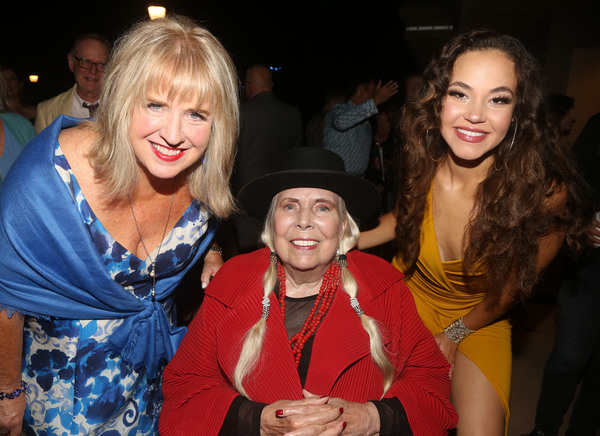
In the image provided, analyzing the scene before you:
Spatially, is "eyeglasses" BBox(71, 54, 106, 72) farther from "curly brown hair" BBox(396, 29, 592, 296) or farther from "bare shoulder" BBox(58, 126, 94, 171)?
"curly brown hair" BBox(396, 29, 592, 296)

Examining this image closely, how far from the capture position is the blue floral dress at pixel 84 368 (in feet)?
5.60

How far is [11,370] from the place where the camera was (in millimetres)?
1667

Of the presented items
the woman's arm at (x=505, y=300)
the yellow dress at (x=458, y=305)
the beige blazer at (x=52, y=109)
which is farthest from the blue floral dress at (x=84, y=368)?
the beige blazer at (x=52, y=109)

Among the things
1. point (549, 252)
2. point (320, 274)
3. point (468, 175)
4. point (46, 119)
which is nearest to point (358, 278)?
point (320, 274)

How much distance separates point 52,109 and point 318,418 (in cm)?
338

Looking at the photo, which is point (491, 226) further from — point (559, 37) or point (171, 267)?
point (559, 37)

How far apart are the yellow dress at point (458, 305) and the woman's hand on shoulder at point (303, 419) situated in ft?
3.14

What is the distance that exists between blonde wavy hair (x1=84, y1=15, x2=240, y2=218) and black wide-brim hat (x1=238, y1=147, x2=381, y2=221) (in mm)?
365

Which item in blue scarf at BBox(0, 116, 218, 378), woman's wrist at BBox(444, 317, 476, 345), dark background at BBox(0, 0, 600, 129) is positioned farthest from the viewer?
dark background at BBox(0, 0, 600, 129)

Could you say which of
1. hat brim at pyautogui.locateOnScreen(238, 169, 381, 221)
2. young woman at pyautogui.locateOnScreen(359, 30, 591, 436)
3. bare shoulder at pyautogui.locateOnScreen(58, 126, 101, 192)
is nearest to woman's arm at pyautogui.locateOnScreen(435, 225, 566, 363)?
young woman at pyautogui.locateOnScreen(359, 30, 591, 436)

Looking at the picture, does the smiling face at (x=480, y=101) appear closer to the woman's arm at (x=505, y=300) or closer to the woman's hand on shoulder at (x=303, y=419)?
the woman's arm at (x=505, y=300)

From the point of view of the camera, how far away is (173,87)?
158 centimetres

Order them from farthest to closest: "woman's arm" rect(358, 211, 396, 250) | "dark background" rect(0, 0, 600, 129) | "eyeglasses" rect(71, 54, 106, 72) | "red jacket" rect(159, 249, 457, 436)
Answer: "dark background" rect(0, 0, 600, 129) → "eyeglasses" rect(71, 54, 106, 72) → "woman's arm" rect(358, 211, 396, 250) → "red jacket" rect(159, 249, 457, 436)

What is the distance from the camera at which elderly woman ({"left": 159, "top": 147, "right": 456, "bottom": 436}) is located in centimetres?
170
